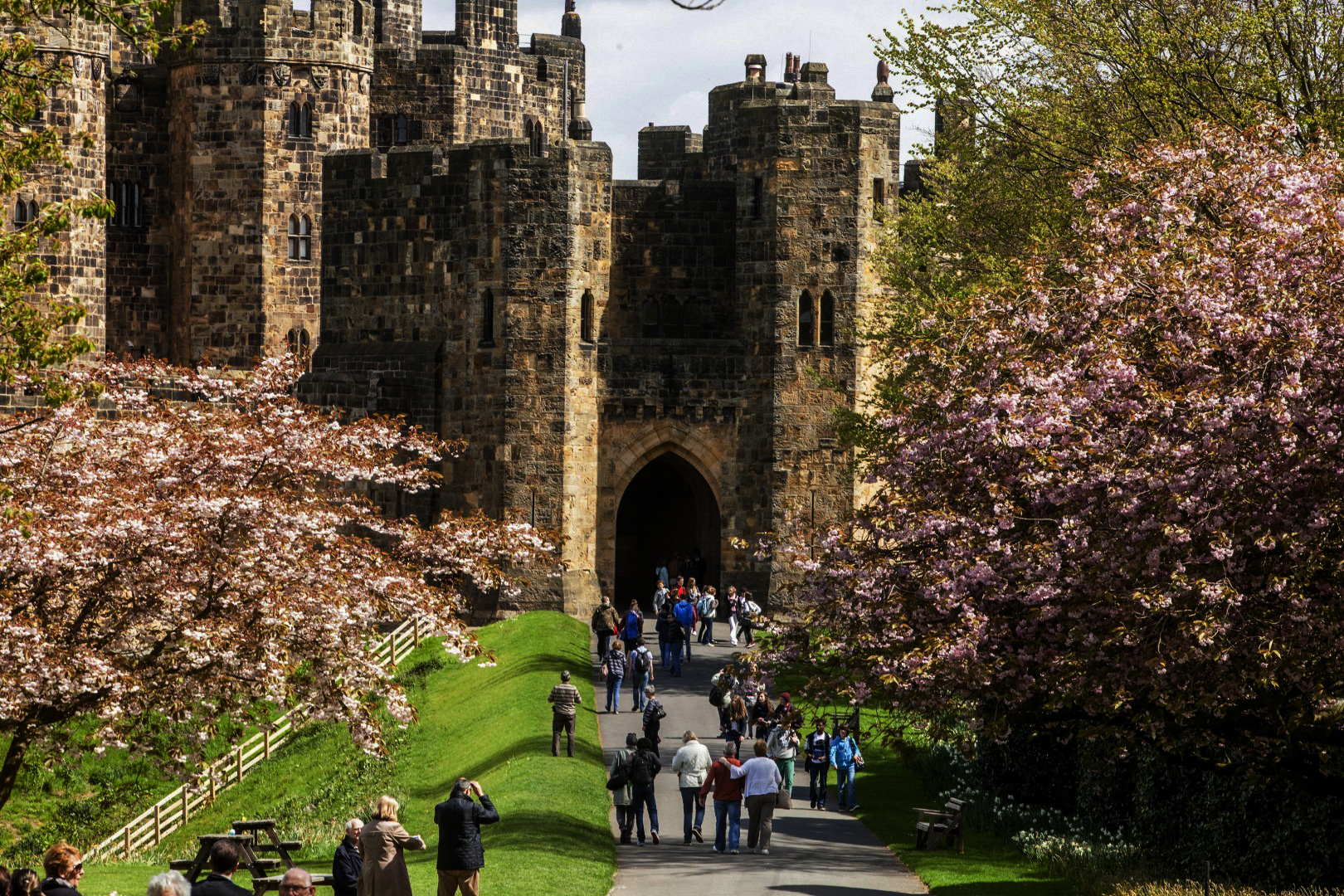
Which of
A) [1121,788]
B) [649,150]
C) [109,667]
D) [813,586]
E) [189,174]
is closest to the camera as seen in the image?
[109,667]

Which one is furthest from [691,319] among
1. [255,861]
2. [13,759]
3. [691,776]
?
[255,861]

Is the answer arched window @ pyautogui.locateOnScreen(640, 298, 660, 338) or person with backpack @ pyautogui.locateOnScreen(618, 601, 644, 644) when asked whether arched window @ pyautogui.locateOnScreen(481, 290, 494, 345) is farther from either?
person with backpack @ pyautogui.locateOnScreen(618, 601, 644, 644)

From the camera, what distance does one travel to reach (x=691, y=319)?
47281 mm

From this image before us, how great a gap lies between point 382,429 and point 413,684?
624 cm

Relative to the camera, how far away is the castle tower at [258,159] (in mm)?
54406

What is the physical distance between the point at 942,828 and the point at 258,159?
3433cm

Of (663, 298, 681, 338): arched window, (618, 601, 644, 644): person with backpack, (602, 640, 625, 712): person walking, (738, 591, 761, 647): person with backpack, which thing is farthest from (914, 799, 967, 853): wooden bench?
(663, 298, 681, 338): arched window

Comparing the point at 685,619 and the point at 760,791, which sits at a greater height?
the point at 685,619

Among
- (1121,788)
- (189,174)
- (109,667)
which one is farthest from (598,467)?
(109,667)

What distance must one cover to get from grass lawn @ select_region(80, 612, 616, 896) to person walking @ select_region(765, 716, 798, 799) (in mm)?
2528

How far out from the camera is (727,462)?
46188mm

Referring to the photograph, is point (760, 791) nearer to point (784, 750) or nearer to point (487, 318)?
point (784, 750)

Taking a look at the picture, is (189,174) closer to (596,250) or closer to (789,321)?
(596,250)

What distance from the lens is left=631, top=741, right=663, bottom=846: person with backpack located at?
25.6 metres
